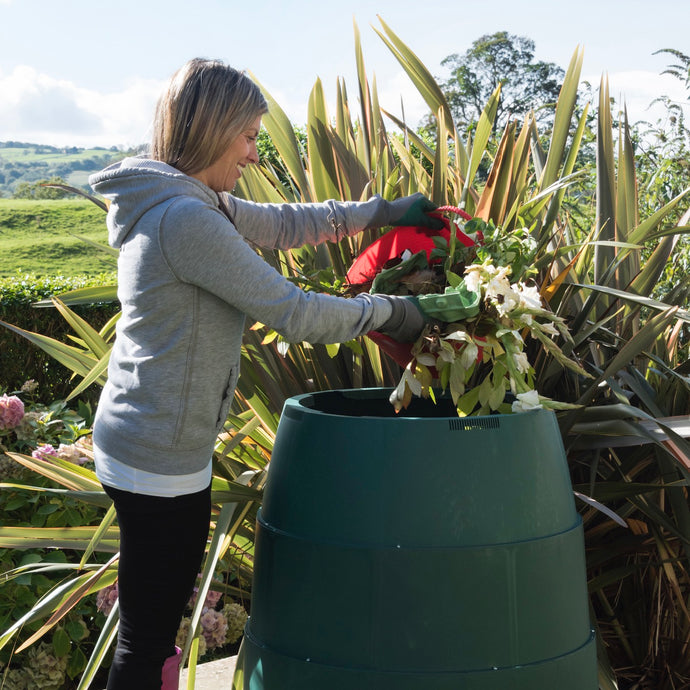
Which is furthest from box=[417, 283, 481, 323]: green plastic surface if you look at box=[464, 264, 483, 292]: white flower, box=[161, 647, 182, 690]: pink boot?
box=[161, 647, 182, 690]: pink boot

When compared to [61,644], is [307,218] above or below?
above

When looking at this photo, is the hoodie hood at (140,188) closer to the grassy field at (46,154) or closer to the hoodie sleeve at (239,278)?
the hoodie sleeve at (239,278)

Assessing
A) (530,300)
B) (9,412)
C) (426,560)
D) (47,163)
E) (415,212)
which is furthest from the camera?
(47,163)

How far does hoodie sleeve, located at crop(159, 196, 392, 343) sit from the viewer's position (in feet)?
3.93

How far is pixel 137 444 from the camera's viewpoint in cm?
133

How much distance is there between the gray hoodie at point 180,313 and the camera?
1.21 m

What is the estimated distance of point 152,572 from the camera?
1375mm

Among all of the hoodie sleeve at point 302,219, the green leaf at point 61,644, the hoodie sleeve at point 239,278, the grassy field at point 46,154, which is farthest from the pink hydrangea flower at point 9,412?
the grassy field at point 46,154

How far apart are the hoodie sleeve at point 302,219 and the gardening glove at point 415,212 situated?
24 millimetres

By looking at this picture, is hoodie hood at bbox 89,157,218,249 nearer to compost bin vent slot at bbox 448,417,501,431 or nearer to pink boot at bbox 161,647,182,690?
compost bin vent slot at bbox 448,417,501,431

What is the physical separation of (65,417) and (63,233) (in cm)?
1526

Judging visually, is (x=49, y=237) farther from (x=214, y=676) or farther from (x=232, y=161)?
(x=232, y=161)

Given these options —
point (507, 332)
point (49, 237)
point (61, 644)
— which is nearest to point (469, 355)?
point (507, 332)

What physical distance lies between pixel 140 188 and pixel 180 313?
203mm
